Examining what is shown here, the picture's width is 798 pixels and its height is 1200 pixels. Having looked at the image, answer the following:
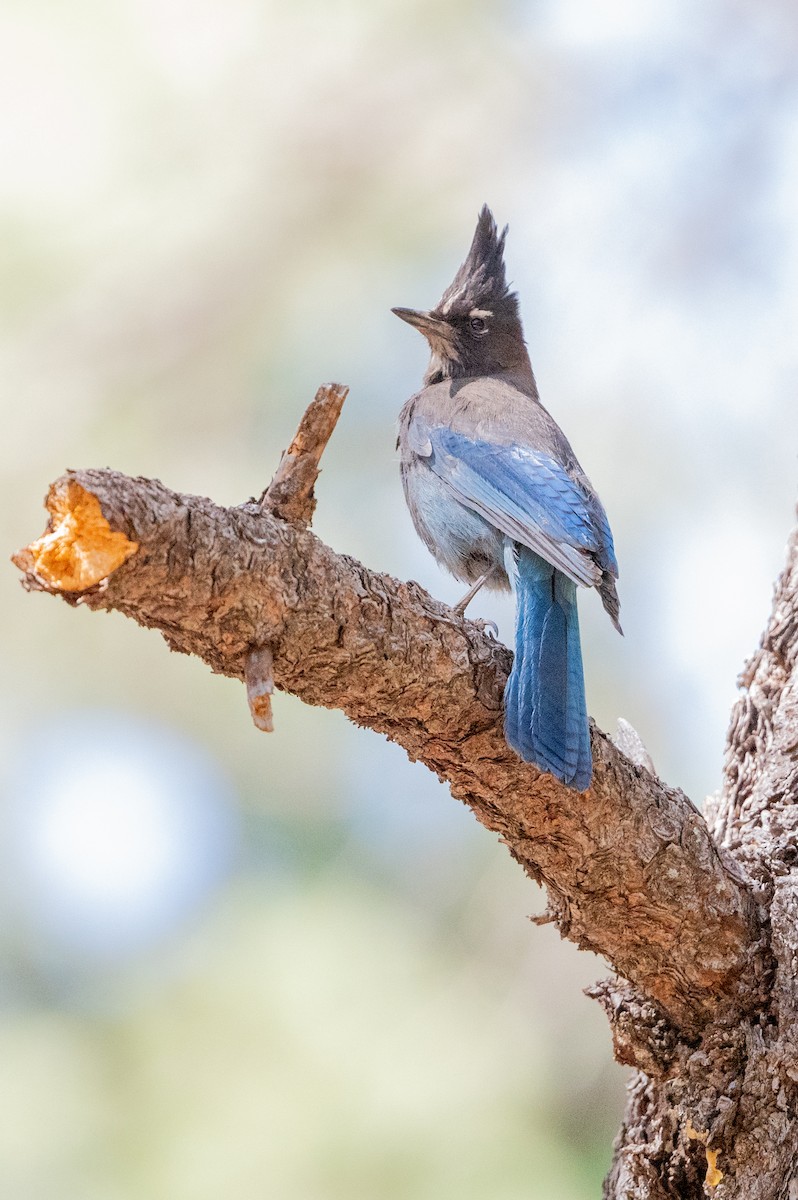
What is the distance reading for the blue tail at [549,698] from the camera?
2434mm

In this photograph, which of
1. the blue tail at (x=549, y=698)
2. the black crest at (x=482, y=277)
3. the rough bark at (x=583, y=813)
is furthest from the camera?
the black crest at (x=482, y=277)

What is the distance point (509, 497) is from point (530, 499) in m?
0.07

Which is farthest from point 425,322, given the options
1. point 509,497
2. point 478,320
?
point 509,497

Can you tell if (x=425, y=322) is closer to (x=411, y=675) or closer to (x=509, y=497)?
(x=509, y=497)

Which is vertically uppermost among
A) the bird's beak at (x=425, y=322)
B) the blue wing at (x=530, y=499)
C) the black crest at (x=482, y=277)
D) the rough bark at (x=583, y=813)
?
the black crest at (x=482, y=277)

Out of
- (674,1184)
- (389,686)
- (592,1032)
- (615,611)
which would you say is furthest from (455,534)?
(592,1032)

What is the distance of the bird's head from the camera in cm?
436

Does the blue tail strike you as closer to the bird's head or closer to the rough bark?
the rough bark

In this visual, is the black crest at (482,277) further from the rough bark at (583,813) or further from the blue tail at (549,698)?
the rough bark at (583,813)

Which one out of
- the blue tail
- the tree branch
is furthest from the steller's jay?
the tree branch

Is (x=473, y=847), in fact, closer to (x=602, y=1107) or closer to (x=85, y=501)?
(x=602, y=1107)

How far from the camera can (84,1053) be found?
4320mm

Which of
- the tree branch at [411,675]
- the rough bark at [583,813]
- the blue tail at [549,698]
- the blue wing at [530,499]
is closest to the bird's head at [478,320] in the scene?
the blue wing at [530,499]

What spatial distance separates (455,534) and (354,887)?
1.74 m
